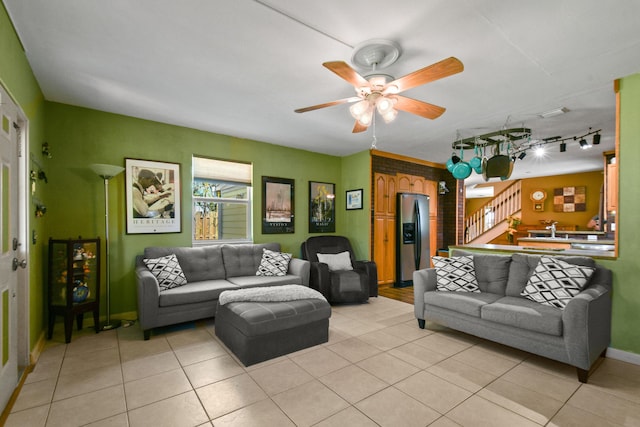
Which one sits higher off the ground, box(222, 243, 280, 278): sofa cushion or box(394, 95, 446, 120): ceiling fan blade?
box(394, 95, 446, 120): ceiling fan blade

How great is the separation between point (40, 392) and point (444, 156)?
6.43 metres

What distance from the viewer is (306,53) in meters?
2.35

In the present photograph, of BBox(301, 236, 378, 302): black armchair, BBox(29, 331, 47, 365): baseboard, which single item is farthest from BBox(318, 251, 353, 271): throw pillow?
BBox(29, 331, 47, 365): baseboard

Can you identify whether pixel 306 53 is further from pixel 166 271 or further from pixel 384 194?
pixel 384 194

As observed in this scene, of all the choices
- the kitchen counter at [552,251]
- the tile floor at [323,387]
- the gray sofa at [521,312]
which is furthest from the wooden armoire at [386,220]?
the tile floor at [323,387]

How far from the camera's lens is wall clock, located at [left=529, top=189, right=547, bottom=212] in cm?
825

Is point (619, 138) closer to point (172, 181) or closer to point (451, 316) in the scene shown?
point (451, 316)

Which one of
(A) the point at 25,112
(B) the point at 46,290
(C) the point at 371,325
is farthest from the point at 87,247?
(C) the point at 371,325

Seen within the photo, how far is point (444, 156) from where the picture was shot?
5.99 metres

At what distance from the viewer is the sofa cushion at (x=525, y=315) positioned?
2455mm

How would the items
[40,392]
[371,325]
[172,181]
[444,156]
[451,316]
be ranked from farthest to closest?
[444,156]
[172,181]
[371,325]
[451,316]
[40,392]

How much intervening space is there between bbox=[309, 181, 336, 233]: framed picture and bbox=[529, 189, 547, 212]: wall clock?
6.31 meters

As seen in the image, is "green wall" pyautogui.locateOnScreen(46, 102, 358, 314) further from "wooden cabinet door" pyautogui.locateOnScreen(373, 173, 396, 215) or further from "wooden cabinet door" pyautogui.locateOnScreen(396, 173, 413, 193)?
"wooden cabinet door" pyautogui.locateOnScreen(396, 173, 413, 193)

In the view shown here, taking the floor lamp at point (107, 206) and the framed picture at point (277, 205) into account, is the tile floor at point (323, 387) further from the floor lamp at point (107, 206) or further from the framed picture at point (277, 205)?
the framed picture at point (277, 205)
